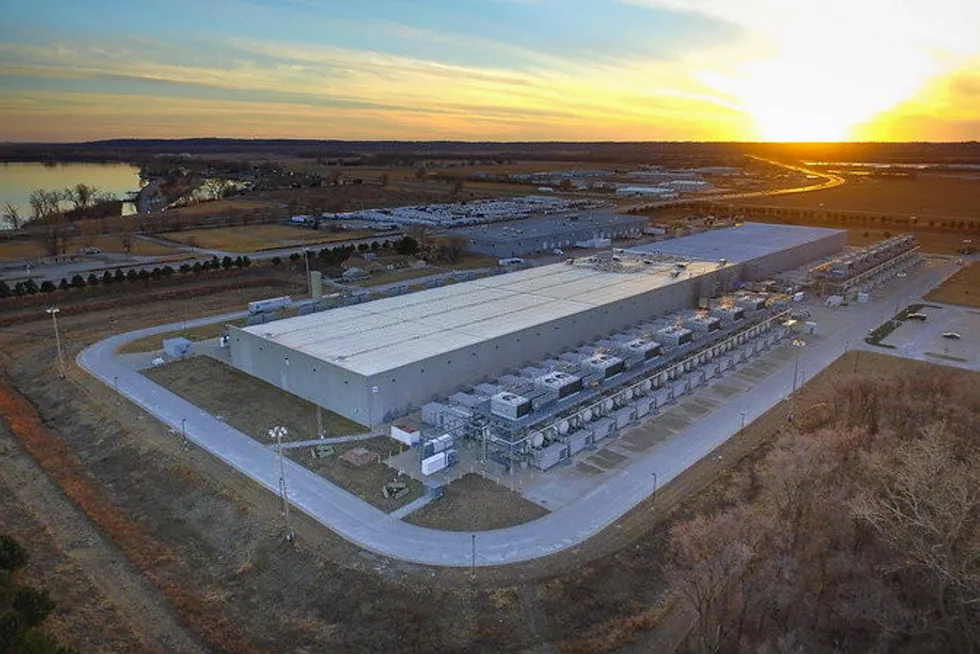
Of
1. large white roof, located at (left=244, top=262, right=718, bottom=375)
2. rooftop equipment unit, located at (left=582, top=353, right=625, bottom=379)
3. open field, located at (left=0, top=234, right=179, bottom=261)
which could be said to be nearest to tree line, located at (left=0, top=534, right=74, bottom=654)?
large white roof, located at (left=244, top=262, right=718, bottom=375)

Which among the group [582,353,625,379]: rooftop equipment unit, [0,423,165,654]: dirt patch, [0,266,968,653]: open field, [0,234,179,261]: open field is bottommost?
[0,423,165,654]: dirt patch

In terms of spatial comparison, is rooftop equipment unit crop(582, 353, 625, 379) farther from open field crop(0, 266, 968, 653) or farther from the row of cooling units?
open field crop(0, 266, 968, 653)

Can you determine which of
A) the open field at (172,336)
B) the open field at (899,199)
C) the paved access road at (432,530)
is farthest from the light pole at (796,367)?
the open field at (899,199)

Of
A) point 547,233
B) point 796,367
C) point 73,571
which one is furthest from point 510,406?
point 547,233

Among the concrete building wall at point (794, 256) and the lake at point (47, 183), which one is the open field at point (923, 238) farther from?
the lake at point (47, 183)

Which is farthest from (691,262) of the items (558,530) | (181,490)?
(181,490)
